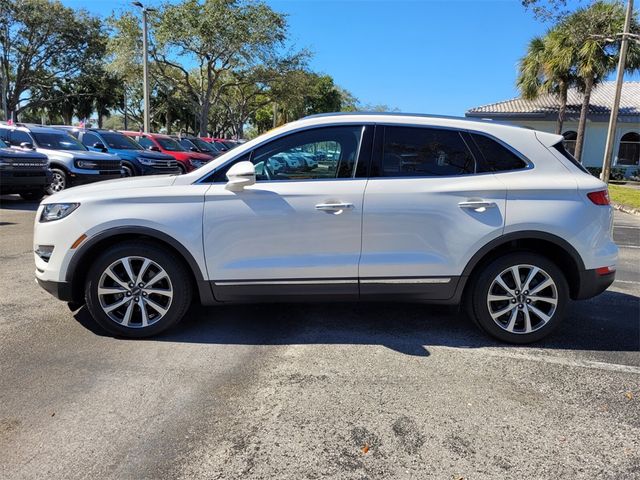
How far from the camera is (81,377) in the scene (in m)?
3.59

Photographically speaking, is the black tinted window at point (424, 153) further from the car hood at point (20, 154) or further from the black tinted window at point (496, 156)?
the car hood at point (20, 154)

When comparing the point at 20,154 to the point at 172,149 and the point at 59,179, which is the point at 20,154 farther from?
the point at 172,149

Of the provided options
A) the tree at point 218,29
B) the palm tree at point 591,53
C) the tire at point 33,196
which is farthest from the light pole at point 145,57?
the palm tree at point 591,53

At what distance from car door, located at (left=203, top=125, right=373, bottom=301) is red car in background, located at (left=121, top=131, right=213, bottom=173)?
14.0 meters

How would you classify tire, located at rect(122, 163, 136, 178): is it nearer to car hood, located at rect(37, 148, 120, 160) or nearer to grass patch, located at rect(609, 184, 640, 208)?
car hood, located at rect(37, 148, 120, 160)

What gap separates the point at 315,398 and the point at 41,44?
4339 centimetres

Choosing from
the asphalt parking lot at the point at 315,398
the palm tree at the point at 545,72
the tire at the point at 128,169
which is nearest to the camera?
the asphalt parking lot at the point at 315,398

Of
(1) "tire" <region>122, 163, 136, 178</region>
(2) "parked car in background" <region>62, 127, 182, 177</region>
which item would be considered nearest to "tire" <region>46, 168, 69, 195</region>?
(2) "parked car in background" <region>62, 127, 182, 177</region>

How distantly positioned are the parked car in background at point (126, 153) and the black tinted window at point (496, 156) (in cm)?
1291

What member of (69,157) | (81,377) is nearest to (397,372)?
(81,377)

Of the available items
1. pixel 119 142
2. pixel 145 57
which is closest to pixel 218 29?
pixel 145 57

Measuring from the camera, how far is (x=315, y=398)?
11.0 ft

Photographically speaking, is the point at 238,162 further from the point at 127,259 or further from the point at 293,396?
the point at 293,396

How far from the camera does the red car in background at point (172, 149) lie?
17641mm
